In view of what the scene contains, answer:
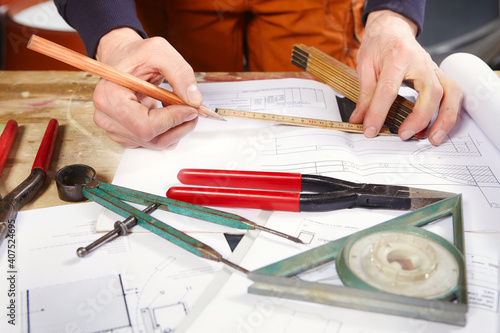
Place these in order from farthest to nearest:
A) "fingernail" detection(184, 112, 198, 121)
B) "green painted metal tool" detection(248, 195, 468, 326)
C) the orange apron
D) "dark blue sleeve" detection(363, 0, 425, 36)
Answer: the orange apron, "dark blue sleeve" detection(363, 0, 425, 36), "fingernail" detection(184, 112, 198, 121), "green painted metal tool" detection(248, 195, 468, 326)

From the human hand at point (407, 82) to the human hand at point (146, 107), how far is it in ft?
1.27

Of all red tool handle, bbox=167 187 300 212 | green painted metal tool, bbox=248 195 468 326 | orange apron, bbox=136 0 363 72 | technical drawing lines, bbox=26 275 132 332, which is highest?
green painted metal tool, bbox=248 195 468 326

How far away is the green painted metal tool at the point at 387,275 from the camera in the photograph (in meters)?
0.63

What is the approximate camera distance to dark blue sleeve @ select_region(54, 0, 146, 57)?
3.65ft

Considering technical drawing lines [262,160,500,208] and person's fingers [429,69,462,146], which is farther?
person's fingers [429,69,462,146]

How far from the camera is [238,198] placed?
84cm

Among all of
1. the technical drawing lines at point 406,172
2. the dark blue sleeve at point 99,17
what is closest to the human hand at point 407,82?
the technical drawing lines at point 406,172

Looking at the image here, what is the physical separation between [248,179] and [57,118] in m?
0.55

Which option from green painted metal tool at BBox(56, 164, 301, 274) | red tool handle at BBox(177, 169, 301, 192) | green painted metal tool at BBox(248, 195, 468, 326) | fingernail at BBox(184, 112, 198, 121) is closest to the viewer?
green painted metal tool at BBox(248, 195, 468, 326)

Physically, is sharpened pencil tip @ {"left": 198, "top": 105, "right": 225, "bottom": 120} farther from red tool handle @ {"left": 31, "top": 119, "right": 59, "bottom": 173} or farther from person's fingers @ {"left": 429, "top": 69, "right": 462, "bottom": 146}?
A: person's fingers @ {"left": 429, "top": 69, "right": 462, "bottom": 146}

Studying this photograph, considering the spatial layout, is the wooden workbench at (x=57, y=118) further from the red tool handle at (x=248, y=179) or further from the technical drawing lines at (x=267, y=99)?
the red tool handle at (x=248, y=179)

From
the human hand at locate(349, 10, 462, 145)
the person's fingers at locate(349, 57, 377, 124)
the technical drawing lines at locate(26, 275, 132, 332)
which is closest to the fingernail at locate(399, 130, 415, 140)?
the human hand at locate(349, 10, 462, 145)

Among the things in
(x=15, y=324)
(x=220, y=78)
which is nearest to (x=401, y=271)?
(x=15, y=324)

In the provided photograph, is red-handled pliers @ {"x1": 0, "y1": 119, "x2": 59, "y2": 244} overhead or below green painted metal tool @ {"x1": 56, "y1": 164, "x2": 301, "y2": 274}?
below
